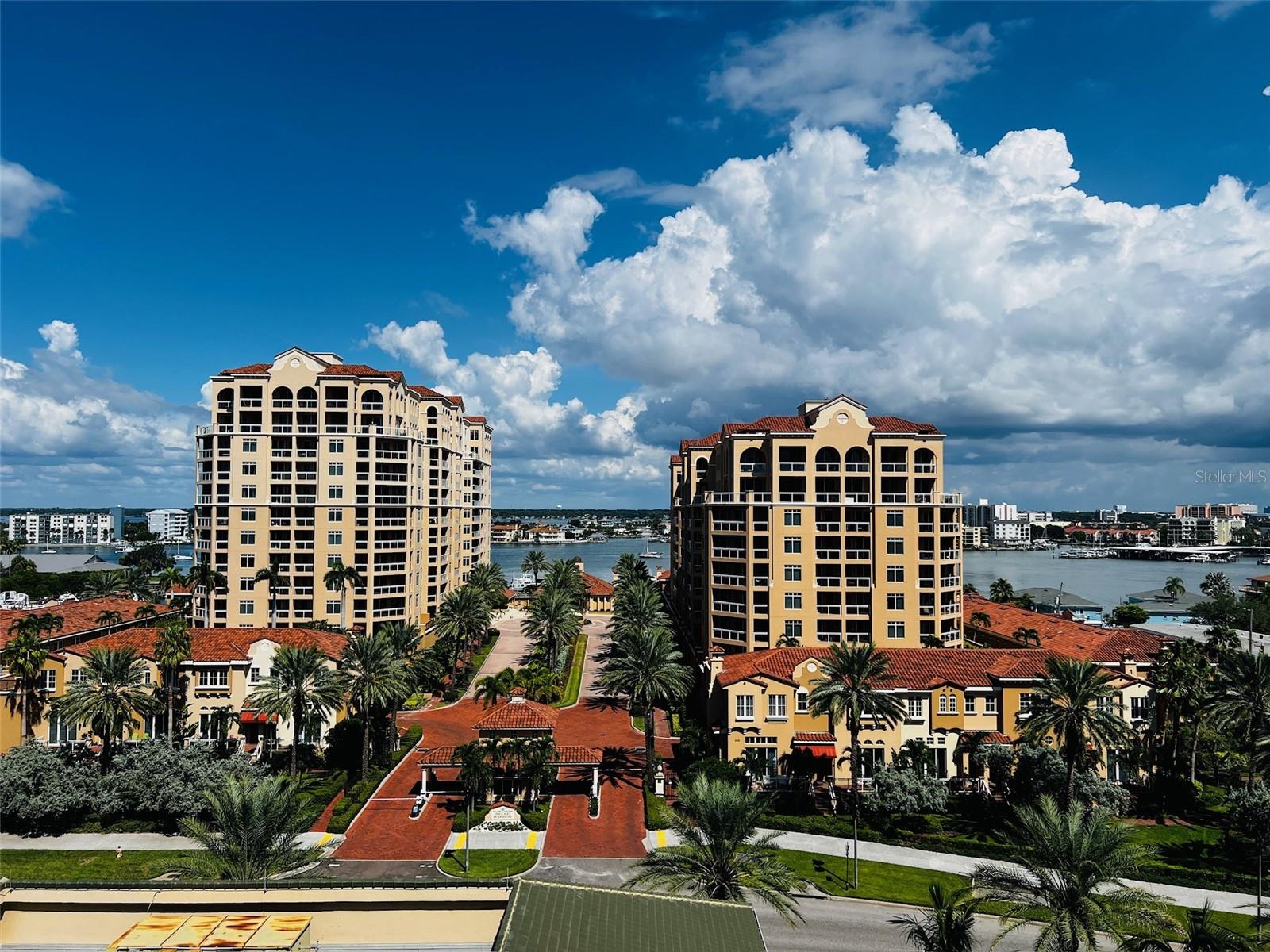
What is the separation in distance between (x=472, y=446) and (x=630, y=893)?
111 m

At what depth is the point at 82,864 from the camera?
128ft

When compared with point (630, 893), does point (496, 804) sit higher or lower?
lower

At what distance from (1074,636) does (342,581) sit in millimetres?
67866

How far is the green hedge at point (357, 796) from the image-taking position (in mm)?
43469

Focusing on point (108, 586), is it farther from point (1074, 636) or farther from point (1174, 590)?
point (1174, 590)

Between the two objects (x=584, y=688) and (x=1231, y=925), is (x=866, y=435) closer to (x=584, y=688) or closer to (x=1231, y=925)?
(x=584, y=688)

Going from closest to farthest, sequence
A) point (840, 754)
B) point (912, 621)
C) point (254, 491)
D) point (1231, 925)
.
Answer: point (1231, 925), point (840, 754), point (912, 621), point (254, 491)

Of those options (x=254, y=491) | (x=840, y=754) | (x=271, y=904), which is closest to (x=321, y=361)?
(x=254, y=491)

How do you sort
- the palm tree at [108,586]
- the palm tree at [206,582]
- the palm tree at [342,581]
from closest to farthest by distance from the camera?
the palm tree at [206,582] → the palm tree at [342,581] → the palm tree at [108,586]

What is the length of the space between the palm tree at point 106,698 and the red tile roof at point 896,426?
6005 centimetres

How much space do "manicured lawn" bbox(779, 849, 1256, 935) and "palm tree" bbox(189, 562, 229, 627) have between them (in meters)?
60.9

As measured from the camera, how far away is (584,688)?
76.2 meters

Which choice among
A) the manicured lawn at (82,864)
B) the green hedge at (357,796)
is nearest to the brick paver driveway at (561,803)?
the green hedge at (357,796)

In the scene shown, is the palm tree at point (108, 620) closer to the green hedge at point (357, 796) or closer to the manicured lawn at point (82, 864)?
the manicured lawn at point (82, 864)
